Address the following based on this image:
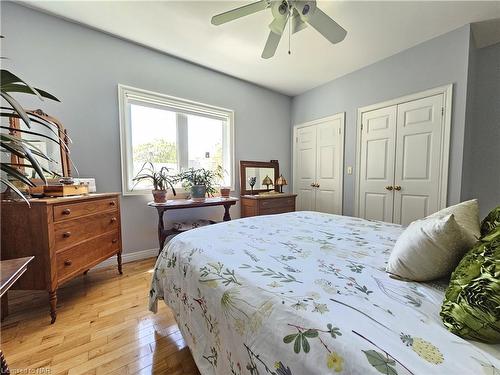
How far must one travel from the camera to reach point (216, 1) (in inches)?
70.7

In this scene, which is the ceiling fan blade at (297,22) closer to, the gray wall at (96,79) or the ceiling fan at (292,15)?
the ceiling fan at (292,15)

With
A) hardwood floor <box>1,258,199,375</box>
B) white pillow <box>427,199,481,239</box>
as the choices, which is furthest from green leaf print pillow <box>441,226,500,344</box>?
hardwood floor <box>1,258,199,375</box>

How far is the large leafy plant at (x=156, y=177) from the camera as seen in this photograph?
98.3 inches

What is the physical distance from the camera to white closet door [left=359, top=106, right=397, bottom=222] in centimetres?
271

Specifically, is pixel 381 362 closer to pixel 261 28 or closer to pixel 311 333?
pixel 311 333

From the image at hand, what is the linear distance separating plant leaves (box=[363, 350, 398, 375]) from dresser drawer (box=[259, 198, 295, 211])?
2.70m

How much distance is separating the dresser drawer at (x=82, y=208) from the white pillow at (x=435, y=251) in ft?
6.78

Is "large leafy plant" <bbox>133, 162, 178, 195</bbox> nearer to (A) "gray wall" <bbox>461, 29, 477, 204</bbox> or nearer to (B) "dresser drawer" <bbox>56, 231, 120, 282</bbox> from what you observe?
(B) "dresser drawer" <bbox>56, 231, 120, 282</bbox>

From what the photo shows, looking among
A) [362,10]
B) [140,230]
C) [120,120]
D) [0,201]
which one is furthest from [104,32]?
[362,10]

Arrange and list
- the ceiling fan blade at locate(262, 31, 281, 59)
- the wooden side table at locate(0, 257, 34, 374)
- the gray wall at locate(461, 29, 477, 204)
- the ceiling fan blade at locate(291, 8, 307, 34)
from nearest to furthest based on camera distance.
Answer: the wooden side table at locate(0, 257, 34, 374)
the ceiling fan blade at locate(291, 8, 307, 34)
the ceiling fan blade at locate(262, 31, 281, 59)
the gray wall at locate(461, 29, 477, 204)

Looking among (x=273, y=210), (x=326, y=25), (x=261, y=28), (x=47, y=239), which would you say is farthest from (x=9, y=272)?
(x=273, y=210)

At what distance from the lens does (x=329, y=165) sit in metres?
3.42

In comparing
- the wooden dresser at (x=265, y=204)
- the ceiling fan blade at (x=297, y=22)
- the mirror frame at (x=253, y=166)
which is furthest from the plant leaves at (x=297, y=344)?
the mirror frame at (x=253, y=166)

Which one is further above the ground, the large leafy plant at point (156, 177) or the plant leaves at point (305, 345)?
the large leafy plant at point (156, 177)
